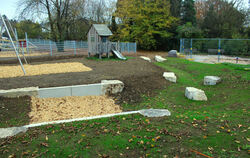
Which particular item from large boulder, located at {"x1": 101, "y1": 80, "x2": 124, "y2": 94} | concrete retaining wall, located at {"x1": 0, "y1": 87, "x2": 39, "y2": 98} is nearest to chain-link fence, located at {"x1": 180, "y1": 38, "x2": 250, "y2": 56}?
large boulder, located at {"x1": 101, "y1": 80, "x2": 124, "y2": 94}

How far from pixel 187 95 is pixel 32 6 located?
1889cm

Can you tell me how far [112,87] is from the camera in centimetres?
693

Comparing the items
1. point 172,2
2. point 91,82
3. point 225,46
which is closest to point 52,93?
point 91,82

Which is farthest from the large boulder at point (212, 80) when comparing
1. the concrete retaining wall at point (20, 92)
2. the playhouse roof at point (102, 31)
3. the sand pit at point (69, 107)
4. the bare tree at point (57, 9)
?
the bare tree at point (57, 9)

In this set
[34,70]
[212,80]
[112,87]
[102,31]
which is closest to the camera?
[112,87]

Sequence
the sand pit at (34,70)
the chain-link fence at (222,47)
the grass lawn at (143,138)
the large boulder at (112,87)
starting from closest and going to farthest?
the grass lawn at (143,138) → the large boulder at (112,87) → the sand pit at (34,70) → the chain-link fence at (222,47)

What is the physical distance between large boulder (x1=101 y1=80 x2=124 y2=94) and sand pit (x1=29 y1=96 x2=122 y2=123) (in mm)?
356

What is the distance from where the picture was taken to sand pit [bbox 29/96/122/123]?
5.27 m

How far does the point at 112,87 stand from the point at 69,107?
1.70 metres

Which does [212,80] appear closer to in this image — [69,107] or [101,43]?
[69,107]

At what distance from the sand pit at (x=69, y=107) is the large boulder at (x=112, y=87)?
0.36 meters

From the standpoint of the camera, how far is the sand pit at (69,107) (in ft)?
17.3

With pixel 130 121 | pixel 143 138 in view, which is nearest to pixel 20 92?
pixel 130 121

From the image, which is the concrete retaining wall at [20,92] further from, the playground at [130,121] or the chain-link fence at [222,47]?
the chain-link fence at [222,47]
